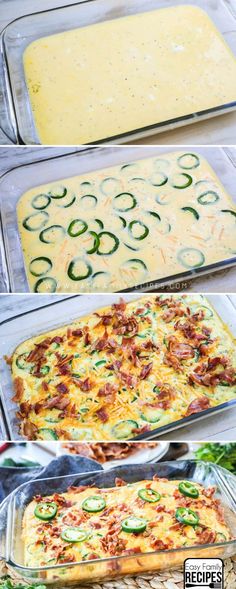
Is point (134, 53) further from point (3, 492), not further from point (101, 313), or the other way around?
point (3, 492)

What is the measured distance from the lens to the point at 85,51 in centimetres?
205

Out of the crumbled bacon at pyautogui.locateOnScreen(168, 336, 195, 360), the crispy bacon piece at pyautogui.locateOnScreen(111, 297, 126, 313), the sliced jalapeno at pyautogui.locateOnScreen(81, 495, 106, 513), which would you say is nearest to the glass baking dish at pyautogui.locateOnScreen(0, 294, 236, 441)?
the crispy bacon piece at pyautogui.locateOnScreen(111, 297, 126, 313)

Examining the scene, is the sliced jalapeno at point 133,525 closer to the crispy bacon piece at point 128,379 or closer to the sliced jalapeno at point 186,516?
the sliced jalapeno at point 186,516

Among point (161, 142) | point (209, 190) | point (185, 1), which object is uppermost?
point (185, 1)

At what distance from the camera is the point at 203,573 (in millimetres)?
1708

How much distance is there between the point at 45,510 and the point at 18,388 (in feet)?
1.07

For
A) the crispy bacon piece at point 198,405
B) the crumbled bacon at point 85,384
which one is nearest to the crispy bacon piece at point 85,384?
the crumbled bacon at point 85,384

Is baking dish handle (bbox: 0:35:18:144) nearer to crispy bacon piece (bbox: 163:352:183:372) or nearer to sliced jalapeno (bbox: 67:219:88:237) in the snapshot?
sliced jalapeno (bbox: 67:219:88:237)

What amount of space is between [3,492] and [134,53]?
4.07ft

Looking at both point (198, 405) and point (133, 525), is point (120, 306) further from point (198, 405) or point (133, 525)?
point (133, 525)

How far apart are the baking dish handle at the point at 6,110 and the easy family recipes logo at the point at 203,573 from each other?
1.12 metres

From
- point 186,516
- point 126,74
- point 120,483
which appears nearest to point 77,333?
point 120,483

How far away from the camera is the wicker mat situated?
164cm

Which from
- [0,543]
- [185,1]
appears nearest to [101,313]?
[0,543]
